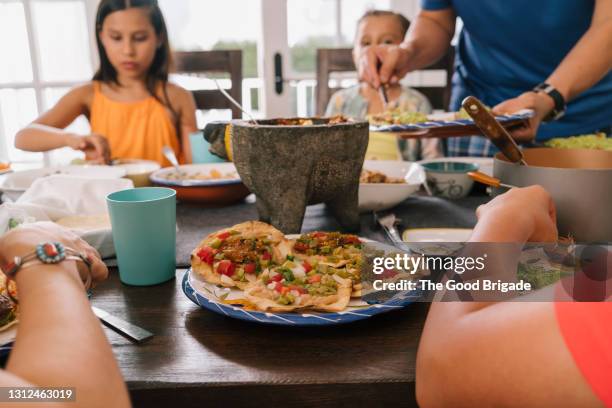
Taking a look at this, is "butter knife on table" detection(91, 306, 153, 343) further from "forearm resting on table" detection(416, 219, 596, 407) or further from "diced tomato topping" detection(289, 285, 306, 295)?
"forearm resting on table" detection(416, 219, 596, 407)

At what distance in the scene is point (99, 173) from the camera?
1362mm

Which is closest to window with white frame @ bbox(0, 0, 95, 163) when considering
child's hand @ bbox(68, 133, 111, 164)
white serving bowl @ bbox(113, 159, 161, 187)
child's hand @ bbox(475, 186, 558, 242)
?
child's hand @ bbox(68, 133, 111, 164)

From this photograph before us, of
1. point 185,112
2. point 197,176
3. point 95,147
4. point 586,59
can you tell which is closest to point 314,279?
point 197,176

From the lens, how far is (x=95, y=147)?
165 centimetres

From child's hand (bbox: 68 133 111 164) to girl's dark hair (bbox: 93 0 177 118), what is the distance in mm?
747

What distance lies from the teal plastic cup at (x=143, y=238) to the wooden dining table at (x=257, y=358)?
2.0 inches

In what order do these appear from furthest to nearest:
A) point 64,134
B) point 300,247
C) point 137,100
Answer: point 137,100 → point 64,134 → point 300,247

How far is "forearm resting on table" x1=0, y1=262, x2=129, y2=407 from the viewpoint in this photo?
1.52 feet

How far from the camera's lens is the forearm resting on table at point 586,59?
62.1 inches

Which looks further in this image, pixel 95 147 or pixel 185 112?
pixel 185 112

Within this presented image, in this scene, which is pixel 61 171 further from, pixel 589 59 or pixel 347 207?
pixel 589 59

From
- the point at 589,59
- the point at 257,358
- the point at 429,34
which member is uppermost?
the point at 429,34

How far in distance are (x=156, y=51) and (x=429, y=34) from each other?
1.21 meters

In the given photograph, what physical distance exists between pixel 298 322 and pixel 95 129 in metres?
2.08
